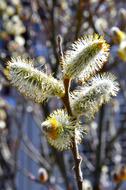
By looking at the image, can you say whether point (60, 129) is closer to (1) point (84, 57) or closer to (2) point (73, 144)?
(2) point (73, 144)

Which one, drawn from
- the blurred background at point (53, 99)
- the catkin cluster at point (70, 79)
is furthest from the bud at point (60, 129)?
the blurred background at point (53, 99)

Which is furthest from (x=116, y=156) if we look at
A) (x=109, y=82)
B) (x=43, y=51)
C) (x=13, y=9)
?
(x=109, y=82)

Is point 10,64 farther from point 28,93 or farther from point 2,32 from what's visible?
point 2,32

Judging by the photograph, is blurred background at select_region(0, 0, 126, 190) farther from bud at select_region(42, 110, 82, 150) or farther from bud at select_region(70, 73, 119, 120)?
bud at select_region(42, 110, 82, 150)

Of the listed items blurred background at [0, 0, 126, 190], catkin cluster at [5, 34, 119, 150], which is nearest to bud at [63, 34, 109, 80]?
catkin cluster at [5, 34, 119, 150]

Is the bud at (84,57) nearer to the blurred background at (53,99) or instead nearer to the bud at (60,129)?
the bud at (60,129)

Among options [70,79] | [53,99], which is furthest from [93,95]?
[53,99]
